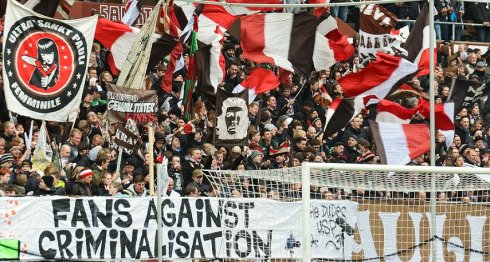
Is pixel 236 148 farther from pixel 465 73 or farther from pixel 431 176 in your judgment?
pixel 465 73

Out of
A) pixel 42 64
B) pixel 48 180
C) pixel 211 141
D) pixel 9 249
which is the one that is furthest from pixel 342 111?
→ pixel 9 249

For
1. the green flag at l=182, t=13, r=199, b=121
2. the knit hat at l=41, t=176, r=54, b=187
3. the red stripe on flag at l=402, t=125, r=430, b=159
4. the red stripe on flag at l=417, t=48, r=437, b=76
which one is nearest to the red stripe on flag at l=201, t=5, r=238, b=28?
the green flag at l=182, t=13, r=199, b=121

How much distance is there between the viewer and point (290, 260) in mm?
16328

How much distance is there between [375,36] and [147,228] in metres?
6.69

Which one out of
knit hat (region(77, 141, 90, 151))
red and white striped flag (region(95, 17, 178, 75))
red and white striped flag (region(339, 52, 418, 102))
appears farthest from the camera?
red and white striped flag (region(95, 17, 178, 75))

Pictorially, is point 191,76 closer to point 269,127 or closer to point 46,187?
point 269,127

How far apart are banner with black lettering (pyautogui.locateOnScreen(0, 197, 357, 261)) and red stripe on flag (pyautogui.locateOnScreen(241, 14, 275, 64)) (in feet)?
18.8

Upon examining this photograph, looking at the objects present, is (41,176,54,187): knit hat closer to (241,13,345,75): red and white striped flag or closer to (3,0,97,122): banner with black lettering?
(3,0,97,122): banner with black lettering

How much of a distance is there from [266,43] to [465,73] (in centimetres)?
693

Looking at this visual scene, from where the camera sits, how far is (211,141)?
71.5 ft

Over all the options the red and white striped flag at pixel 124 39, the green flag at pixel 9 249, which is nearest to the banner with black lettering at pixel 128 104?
the green flag at pixel 9 249

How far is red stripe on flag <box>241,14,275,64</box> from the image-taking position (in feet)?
71.3

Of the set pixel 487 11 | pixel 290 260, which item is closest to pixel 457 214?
pixel 290 260

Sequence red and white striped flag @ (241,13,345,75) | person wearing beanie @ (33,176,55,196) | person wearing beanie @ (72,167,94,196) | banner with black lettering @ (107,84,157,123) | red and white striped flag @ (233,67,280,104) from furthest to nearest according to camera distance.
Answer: red and white striped flag @ (233,67,280,104) → red and white striped flag @ (241,13,345,75) → banner with black lettering @ (107,84,157,123) → person wearing beanie @ (72,167,94,196) → person wearing beanie @ (33,176,55,196)
